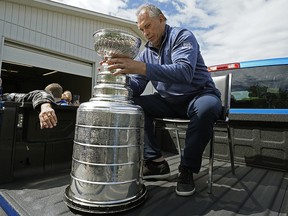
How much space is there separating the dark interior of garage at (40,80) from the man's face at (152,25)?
658 cm

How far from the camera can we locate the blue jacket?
125 centimetres

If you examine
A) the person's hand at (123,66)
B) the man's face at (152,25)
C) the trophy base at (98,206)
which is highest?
the man's face at (152,25)

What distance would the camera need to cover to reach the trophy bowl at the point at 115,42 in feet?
3.90

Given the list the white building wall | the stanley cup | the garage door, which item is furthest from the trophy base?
the white building wall

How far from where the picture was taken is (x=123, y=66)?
3.76 ft

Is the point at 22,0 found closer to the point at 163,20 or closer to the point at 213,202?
the point at 163,20

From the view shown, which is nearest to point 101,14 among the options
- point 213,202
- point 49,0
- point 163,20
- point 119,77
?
point 49,0

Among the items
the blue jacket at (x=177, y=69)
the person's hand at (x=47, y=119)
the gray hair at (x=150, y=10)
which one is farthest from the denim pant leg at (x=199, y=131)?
the person's hand at (x=47, y=119)

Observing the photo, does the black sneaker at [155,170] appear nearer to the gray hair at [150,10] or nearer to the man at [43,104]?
the man at [43,104]

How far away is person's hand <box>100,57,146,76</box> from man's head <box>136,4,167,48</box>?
0.50m

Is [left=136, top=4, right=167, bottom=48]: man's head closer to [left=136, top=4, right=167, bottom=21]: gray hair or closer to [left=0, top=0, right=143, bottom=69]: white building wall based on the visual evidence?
[left=136, top=4, right=167, bottom=21]: gray hair

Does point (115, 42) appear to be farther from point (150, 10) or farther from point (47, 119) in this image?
point (47, 119)

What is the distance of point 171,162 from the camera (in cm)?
229

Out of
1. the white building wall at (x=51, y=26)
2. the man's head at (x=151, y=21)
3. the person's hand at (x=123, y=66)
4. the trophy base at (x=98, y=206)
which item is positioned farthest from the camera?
the white building wall at (x=51, y=26)
